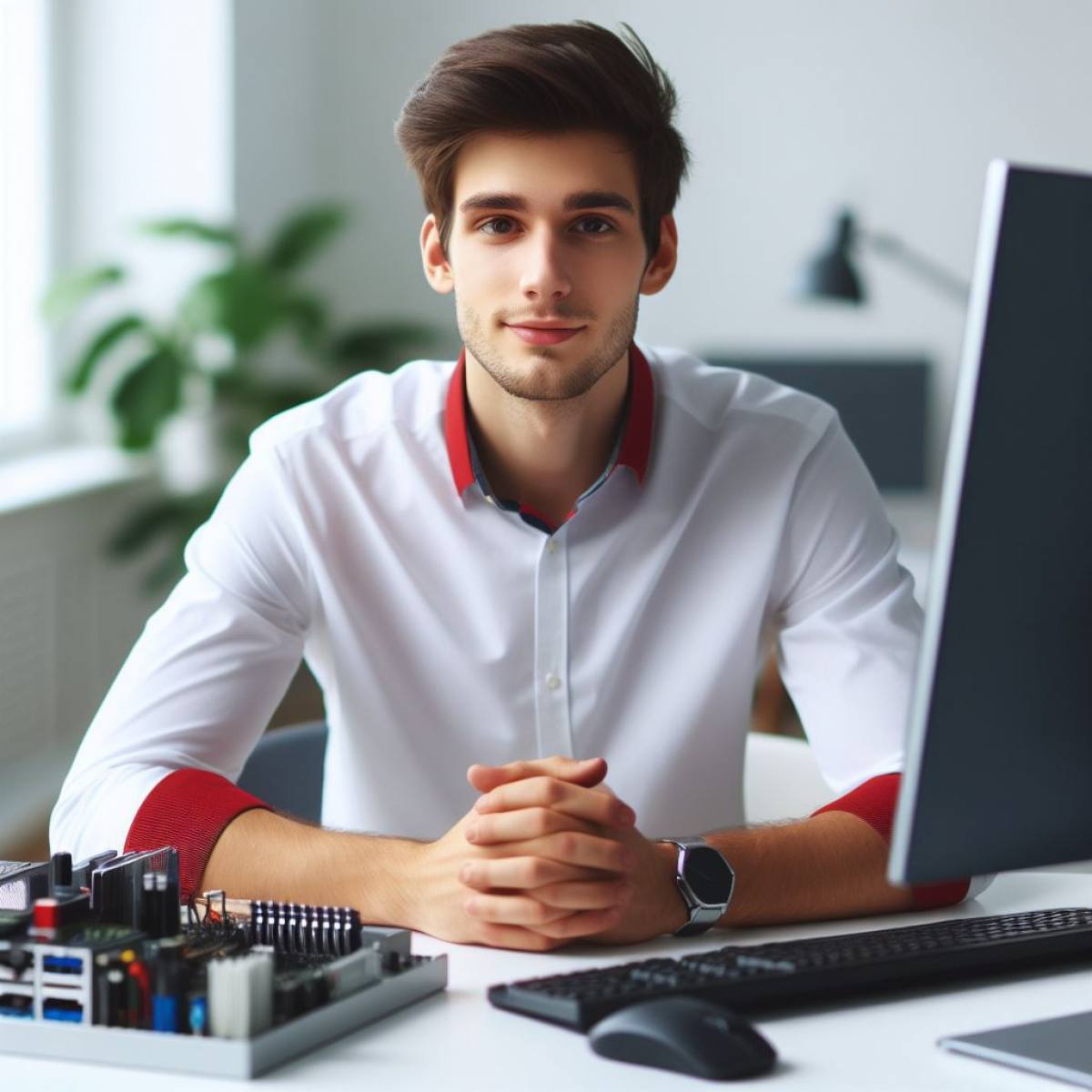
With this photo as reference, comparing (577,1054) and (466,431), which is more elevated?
(466,431)

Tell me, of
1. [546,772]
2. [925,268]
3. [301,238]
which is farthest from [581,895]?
[925,268]

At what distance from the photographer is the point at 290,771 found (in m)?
1.72

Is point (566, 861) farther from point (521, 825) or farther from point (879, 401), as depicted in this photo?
point (879, 401)

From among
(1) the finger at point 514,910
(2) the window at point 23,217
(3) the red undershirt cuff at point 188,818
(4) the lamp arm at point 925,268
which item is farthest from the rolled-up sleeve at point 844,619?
(4) the lamp arm at point 925,268

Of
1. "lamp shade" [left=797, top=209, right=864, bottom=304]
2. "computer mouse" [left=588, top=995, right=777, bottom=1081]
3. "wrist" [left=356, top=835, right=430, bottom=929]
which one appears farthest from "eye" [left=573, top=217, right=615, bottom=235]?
"lamp shade" [left=797, top=209, right=864, bottom=304]

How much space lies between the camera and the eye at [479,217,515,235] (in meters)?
1.66

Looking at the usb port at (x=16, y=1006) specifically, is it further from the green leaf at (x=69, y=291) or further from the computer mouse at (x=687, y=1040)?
the green leaf at (x=69, y=291)

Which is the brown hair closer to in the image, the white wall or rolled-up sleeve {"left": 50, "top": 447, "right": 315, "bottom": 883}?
rolled-up sleeve {"left": 50, "top": 447, "right": 315, "bottom": 883}

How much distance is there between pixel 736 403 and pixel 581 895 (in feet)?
2.70

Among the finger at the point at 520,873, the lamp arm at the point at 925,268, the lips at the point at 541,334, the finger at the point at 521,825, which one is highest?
the lamp arm at the point at 925,268

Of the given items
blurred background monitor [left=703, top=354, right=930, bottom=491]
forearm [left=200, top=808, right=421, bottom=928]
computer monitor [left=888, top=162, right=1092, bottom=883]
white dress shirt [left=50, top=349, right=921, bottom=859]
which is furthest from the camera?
blurred background monitor [left=703, top=354, right=930, bottom=491]

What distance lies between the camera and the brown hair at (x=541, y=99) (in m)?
1.64

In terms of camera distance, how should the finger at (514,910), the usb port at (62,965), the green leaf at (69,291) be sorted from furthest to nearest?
the green leaf at (69,291)
the finger at (514,910)
the usb port at (62,965)

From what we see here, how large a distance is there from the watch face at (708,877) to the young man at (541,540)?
1.18 feet
